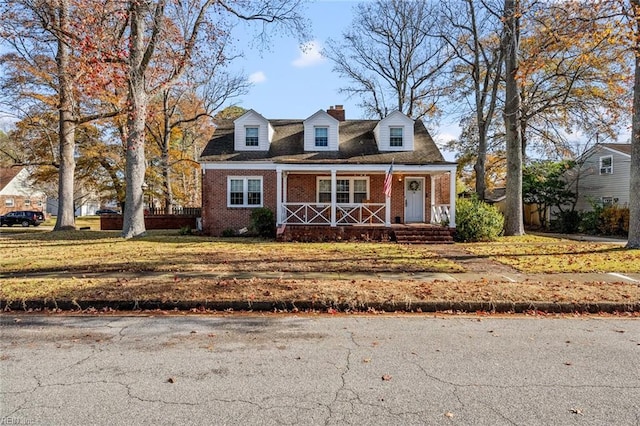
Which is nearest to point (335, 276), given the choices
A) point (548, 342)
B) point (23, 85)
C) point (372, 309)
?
point (372, 309)

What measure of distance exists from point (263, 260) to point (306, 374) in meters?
7.36

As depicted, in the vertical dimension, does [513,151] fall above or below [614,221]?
above

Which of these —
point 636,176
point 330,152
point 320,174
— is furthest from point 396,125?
point 636,176

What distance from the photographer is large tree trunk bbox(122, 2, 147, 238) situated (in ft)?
54.2

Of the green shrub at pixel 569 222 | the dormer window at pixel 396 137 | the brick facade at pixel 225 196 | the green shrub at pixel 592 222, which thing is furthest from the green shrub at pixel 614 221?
the dormer window at pixel 396 137

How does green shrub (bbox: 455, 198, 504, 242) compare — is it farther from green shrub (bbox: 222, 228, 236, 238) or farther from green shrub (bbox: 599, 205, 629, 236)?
green shrub (bbox: 222, 228, 236, 238)

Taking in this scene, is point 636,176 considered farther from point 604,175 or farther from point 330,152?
point 604,175

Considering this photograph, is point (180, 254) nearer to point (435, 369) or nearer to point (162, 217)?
point (435, 369)

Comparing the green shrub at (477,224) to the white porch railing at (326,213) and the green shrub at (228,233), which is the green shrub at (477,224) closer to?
the white porch railing at (326,213)

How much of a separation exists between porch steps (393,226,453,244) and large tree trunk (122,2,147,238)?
11044 mm

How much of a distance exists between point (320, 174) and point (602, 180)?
19867mm

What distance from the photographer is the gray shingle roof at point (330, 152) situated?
20.2m

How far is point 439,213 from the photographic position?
20625 millimetres

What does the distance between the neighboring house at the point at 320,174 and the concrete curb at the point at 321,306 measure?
40.3 ft
